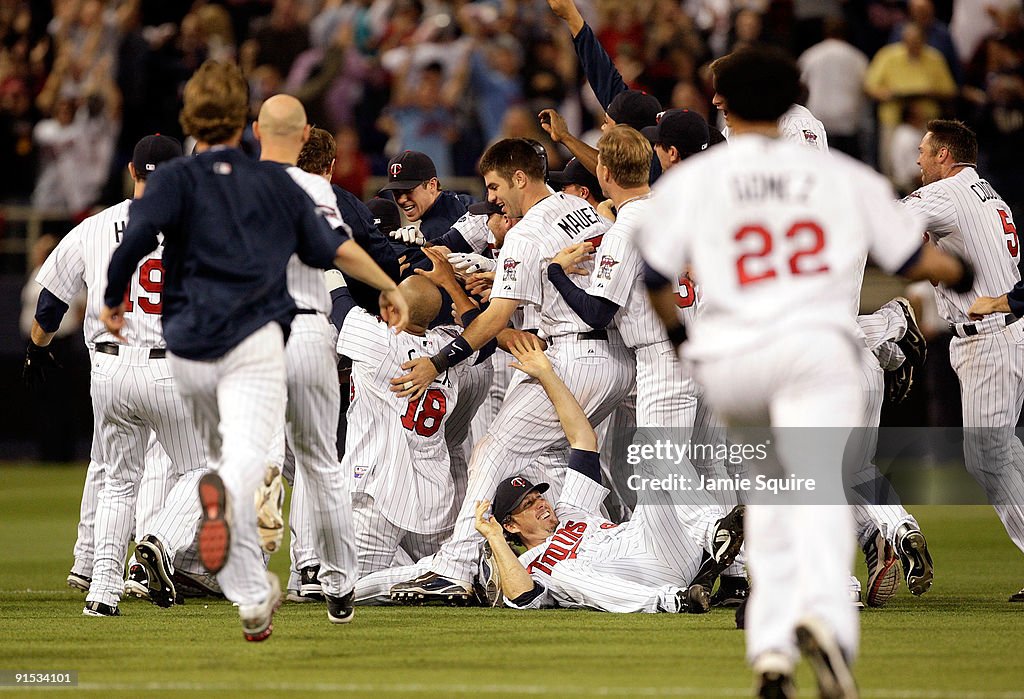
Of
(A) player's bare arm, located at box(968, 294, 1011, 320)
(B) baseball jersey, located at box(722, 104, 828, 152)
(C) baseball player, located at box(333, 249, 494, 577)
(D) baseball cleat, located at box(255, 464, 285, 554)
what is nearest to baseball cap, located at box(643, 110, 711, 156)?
(B) baseball jersey, located at box(722, 104, 828, 152)

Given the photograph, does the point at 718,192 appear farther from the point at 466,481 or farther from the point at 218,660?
the point at 466,481

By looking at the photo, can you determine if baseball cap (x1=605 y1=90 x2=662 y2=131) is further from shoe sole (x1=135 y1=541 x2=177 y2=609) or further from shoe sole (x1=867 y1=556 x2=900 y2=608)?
shoe sole (x1=135 y1=541 x2=177 y2=609)

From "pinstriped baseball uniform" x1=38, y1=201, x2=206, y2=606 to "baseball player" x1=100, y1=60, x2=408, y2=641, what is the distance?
208 cm

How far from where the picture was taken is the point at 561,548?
29.1ft

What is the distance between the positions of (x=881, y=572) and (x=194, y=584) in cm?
422

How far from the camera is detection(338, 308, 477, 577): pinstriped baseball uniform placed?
380 inches

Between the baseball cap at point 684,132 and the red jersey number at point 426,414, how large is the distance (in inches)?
83.8

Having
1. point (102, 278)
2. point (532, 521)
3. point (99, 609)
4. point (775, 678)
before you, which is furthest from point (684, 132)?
point (775, 678)

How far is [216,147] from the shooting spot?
7.14 meters

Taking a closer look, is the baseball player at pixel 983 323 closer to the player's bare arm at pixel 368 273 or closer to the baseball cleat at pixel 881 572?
the baseball cleat at pixel 881 572

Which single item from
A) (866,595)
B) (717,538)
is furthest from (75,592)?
(866,595)

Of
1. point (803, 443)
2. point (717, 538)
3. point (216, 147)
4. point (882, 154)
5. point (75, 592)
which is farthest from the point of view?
point (882, 154)

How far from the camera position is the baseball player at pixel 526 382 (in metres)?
9.38

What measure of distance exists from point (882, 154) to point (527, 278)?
10.1 m
